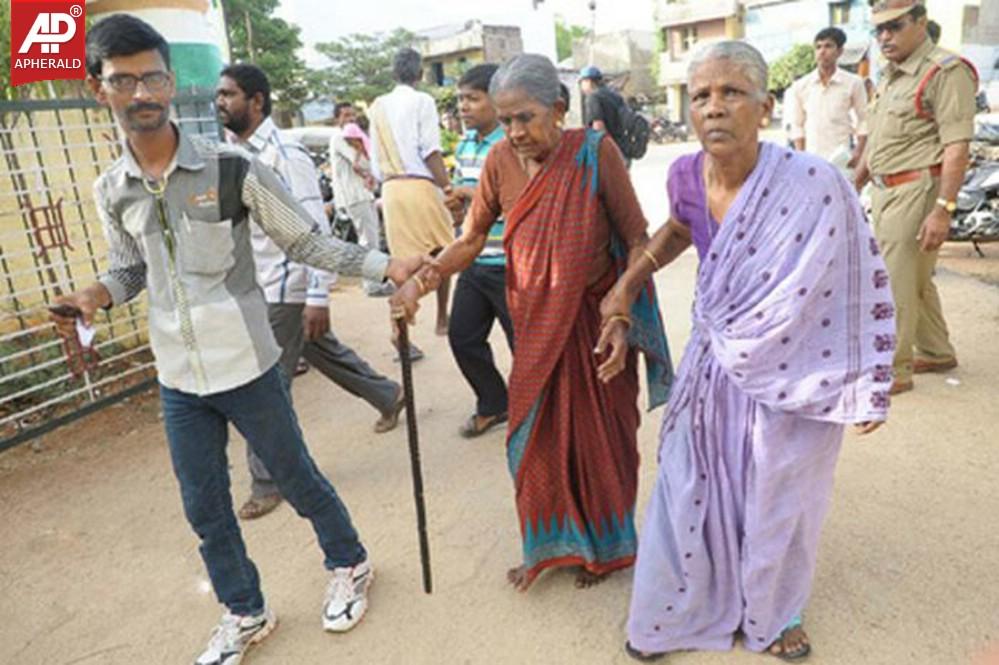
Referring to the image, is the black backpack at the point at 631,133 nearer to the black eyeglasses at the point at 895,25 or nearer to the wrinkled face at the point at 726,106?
the black eyeglasses at the point at 895,25

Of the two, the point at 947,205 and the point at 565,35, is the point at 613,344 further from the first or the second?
the point at 565,35

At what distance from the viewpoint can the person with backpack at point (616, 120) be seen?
22.1 feet

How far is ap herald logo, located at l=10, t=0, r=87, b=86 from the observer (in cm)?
478

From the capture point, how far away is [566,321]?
2.29 m

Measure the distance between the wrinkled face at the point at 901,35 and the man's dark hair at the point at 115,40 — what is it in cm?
317

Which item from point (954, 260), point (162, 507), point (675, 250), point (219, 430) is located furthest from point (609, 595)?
point (954, 260)

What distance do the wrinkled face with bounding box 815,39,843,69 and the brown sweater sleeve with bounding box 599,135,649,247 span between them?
12.6ft

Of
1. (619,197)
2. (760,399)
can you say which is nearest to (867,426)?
(760,399)

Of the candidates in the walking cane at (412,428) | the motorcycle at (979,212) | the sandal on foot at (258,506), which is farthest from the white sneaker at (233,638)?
the motorcycle at (979,212)

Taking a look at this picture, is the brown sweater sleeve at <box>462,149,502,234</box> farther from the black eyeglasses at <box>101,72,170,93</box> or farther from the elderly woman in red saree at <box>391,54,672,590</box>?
the black eyeglasses at <box>101,72,170,93</box>

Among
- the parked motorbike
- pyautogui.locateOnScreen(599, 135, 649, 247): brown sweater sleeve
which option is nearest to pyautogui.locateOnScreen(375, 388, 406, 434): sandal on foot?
pyautogui.locateOnScreen(599, 135, 649, 247): brown sweater sleeve

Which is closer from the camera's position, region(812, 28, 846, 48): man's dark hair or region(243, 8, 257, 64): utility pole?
region(812, 28, 846, 48): man's dark hair

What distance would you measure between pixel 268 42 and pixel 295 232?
2602 centimetres

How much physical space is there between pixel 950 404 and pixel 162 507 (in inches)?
150
